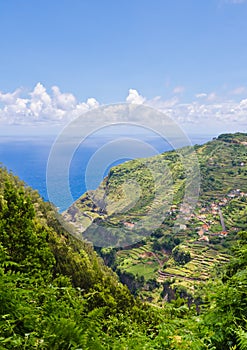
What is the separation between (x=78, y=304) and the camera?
1804 mm

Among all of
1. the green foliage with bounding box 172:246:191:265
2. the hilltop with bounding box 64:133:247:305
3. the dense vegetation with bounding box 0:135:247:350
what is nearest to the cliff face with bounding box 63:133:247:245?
the hilltop with bounding box 64:133:247:305

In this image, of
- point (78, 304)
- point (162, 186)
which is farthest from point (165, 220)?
point (78, 304)

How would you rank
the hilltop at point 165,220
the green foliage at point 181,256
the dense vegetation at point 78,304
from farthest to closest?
the green foliage at point 181,256 < the hilltop at point 165,220 < the dense vegetation at point 78,304

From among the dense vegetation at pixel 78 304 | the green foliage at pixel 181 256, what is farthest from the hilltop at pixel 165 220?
the dense vegetation at pixel 78 304

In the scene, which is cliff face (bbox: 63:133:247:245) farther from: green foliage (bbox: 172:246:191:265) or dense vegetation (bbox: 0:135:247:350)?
green foliage (bbox: 172:246:191:265)

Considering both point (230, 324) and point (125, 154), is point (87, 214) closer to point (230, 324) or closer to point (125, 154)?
point (125, 154)

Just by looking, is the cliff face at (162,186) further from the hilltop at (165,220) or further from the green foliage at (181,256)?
the green foliage at (181,256)

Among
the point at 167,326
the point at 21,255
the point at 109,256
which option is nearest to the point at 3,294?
the point at 167,326

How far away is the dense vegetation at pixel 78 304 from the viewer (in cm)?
141

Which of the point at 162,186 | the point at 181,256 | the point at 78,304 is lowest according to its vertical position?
the point at 181,256

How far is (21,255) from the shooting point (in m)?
6.63

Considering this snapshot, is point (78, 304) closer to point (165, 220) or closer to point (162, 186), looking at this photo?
point (162, 186)

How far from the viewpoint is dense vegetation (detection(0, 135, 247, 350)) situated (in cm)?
141

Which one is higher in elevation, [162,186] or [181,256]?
[162,186]
